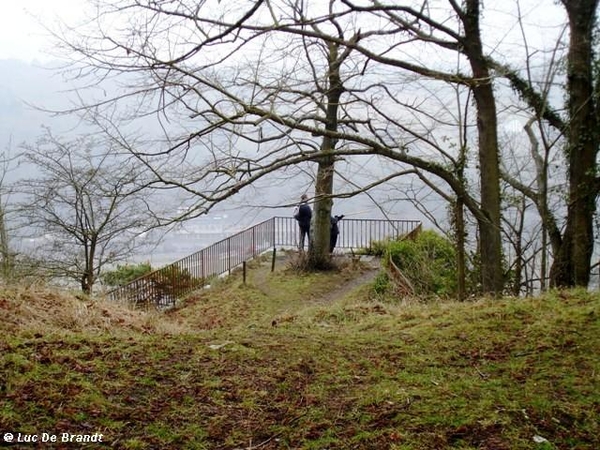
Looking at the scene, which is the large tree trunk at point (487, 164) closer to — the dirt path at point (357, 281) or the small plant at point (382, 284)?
the small plant at point (382, 284)

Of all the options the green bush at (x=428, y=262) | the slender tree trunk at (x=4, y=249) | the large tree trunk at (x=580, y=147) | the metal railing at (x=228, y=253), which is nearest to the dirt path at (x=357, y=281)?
the metal railing at (x=228, y=253)

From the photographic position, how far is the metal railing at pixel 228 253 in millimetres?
12365

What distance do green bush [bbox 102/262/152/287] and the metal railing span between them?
136 cm

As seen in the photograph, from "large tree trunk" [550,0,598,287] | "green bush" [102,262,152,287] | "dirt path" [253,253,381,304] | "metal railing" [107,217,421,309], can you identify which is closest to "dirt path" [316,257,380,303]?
"dirt path" [253,253,381,304]

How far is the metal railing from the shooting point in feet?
40.6

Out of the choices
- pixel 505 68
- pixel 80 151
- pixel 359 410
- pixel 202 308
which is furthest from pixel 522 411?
pixel 80 151

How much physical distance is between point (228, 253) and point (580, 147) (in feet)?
35.4

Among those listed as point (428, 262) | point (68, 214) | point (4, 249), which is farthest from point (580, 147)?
point (4, 249)

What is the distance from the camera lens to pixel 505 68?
702 cm

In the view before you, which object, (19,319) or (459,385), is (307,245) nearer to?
(19,319)

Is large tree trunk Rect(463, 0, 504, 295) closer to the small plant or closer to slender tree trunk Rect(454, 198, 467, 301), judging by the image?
slender tree trunk Rect(454, 198, 467, 301)

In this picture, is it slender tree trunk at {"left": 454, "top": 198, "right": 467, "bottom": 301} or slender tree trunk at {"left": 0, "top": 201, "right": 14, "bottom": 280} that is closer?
slender tree trunk at {"left": 454, "top": 198, "right": 467, "bottom": 301}

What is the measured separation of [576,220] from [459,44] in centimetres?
302

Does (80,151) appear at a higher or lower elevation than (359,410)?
higher
